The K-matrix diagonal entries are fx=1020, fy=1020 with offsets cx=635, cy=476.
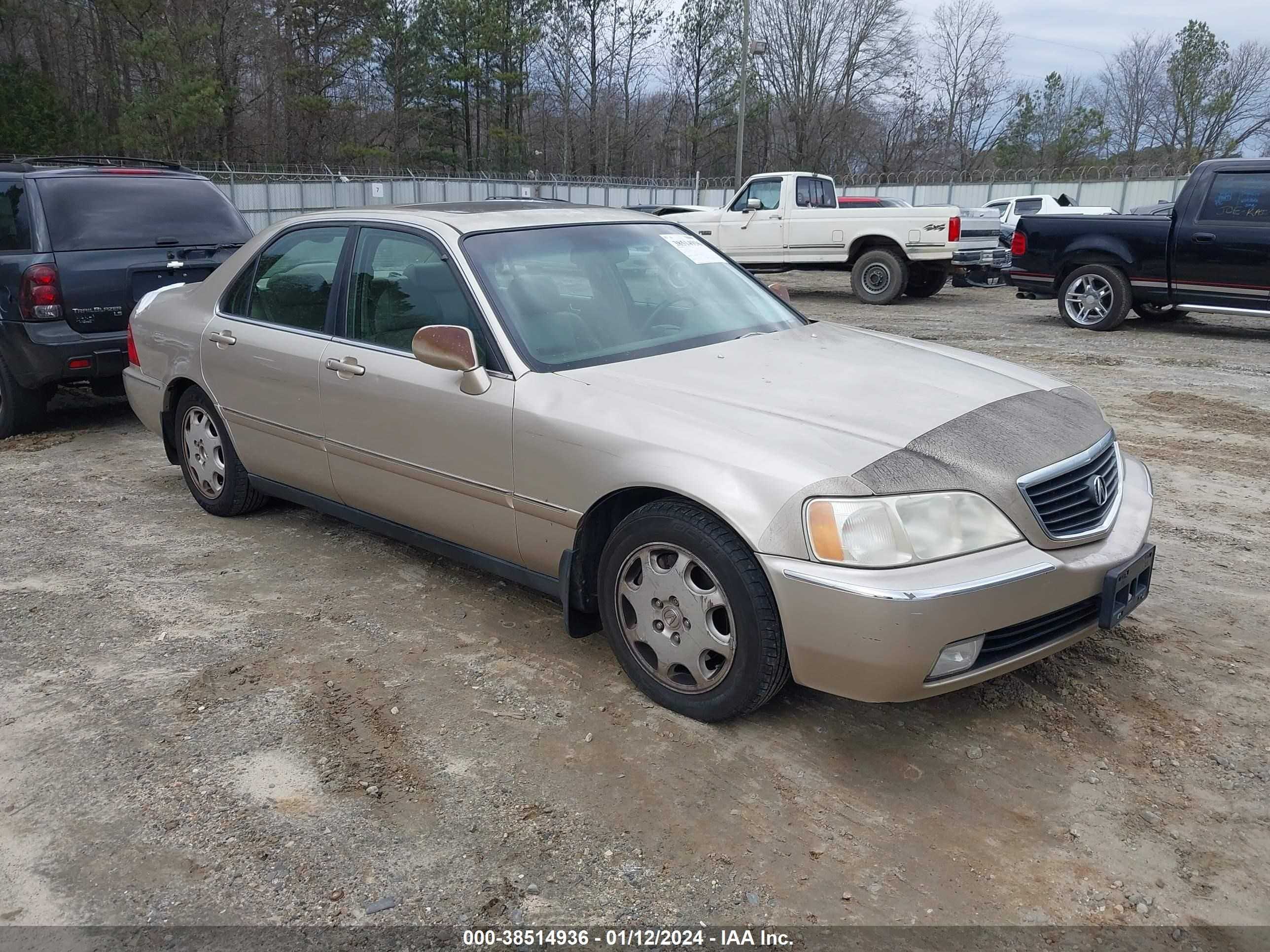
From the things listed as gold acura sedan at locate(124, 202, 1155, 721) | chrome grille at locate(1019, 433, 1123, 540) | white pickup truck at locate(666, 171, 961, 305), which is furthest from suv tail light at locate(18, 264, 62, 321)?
white pickup truck at locate(666, 171, 961, 305)

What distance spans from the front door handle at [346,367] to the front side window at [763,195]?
13024 mm

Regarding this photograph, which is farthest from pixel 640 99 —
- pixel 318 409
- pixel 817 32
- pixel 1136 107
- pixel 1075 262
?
pixel 318 409

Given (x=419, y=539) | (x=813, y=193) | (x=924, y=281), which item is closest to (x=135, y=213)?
(x=419, y=539)

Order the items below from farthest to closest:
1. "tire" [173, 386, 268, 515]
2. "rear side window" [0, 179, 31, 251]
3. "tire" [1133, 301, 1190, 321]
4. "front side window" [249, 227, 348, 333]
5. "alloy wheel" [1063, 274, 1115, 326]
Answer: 1. "tire" [1133, 301, 1190, 321]
2. "alloy wheel" [1063, 274, 1115, 326]
3. "rear side window" [0, 179, 31, 251]
4. "tire" [173, 386, 268, 515]
5. "front side window" [249, 227, 348, 333]

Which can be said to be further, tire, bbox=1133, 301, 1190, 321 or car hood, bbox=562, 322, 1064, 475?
tire, bbox=1133, 301, 1190, 321

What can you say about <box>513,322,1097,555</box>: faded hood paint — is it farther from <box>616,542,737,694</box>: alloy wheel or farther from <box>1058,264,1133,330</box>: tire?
<box>1058,264,1133,330</box>: tire

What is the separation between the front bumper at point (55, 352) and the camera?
21.8 ft

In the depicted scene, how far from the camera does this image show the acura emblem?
3.29 m

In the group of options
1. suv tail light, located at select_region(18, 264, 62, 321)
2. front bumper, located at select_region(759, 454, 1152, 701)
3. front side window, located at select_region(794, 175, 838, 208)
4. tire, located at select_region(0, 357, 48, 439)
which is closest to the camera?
front bumper, located at select_region(759, 454, 1152, 701)

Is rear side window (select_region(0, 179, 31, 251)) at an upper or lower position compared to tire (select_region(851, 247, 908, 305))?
upper

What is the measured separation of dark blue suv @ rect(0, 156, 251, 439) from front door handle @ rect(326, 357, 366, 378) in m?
2.92

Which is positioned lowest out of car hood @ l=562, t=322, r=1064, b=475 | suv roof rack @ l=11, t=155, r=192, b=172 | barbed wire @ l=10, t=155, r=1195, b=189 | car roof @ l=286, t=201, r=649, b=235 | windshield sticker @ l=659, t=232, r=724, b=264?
car hood @ l=562, t=322, r=1064, b=475

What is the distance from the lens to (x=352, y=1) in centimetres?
4472

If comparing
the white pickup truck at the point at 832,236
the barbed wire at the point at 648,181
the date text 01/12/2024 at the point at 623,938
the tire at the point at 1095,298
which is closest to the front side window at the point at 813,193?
the white pickup truck at the point at 832,236
